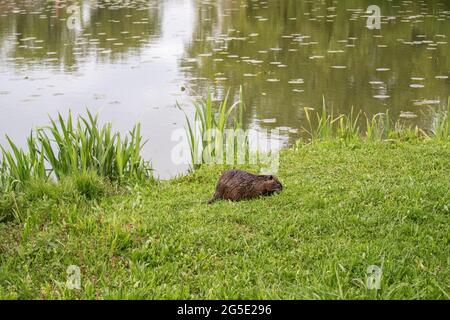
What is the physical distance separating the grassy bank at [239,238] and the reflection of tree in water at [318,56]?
3095mm

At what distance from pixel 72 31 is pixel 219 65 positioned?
5.56m

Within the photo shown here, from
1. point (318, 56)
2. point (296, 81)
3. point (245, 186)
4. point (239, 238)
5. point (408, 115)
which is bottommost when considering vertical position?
point (239, 238)

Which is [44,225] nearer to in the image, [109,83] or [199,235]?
[199,235]

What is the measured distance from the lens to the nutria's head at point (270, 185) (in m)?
4.02

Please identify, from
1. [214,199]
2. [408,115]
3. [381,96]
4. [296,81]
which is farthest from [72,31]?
[214,199]

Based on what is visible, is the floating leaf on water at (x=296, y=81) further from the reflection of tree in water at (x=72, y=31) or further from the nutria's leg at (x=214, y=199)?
the nutria's leg at (x=214, y=199)

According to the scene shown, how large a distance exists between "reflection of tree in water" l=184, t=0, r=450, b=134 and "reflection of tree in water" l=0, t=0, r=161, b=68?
149cm

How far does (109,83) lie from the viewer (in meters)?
9.11

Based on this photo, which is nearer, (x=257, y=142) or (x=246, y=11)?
(x=257, y=142)

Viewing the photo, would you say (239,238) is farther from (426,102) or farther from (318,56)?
(318,56)

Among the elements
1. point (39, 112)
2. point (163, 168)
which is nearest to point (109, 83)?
point (39, 112)

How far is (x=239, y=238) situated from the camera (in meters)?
3.30

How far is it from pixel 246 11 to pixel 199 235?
14892 mm
